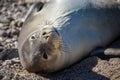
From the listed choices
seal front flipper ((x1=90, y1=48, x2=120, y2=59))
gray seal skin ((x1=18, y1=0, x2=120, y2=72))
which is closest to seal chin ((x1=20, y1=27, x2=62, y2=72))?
gray seal skin ((x1=18, y1=0, x2=120, y2=72))

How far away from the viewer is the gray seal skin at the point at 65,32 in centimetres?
380

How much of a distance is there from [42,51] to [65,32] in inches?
17.7

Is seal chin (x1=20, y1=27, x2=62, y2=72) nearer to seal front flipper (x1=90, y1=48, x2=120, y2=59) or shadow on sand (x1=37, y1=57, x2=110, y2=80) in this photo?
shadow on sand (x1=37, y1=57, x2=110, y2=80)

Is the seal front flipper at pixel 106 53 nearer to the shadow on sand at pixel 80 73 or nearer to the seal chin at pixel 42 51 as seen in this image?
the shadow on sand at pixel 80 73

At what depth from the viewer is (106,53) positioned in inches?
163

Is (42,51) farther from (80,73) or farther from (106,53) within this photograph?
(106,53)

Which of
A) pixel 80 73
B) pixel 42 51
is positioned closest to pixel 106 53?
pixel 80 73

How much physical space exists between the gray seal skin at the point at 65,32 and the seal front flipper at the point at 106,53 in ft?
0.26

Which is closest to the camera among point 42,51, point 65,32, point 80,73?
point 42,51

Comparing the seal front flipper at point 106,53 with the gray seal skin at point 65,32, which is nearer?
the gray seal skin at point 65,32

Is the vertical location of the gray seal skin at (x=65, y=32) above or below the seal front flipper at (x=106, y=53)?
above

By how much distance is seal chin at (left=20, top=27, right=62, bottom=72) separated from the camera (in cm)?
374

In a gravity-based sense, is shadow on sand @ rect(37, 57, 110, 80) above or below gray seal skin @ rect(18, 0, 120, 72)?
below

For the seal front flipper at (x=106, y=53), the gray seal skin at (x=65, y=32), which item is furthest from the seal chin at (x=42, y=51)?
the seal front flipper at (x=106, y=53)
